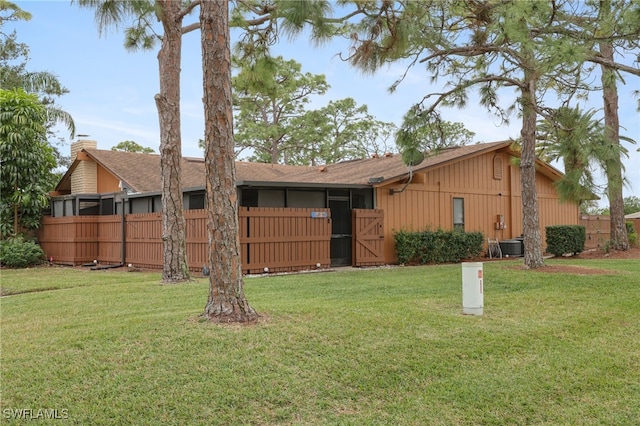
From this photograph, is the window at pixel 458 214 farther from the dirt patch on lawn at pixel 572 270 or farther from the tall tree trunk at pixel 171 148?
the tall tree trunk at pixel 171 148

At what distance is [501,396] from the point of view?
181 inches

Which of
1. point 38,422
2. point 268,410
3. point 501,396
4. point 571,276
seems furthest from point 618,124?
point 38,422

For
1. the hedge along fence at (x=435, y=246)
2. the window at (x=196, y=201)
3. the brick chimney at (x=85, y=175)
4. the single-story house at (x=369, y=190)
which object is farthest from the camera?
the brick chimney at (x=85, y=175)

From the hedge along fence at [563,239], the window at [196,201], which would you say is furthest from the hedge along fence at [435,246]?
the window at [196,201]

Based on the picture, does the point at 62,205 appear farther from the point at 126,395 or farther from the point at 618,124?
the point at 618,124

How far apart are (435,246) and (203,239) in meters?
7.04

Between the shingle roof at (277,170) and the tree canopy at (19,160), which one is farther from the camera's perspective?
the tree canopy at (19,160)

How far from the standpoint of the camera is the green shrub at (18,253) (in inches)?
650

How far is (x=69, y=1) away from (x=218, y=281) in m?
7.36

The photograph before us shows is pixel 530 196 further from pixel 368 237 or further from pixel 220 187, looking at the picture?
pixel 220 187

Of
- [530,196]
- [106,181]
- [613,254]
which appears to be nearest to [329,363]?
[530,196]

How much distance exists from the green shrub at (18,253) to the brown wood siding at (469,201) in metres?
11.1

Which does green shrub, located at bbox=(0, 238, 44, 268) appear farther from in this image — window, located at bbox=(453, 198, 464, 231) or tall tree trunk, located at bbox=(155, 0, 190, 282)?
window, located at bbox=(453, 198, 464, 231)

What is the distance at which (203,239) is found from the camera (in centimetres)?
1313
